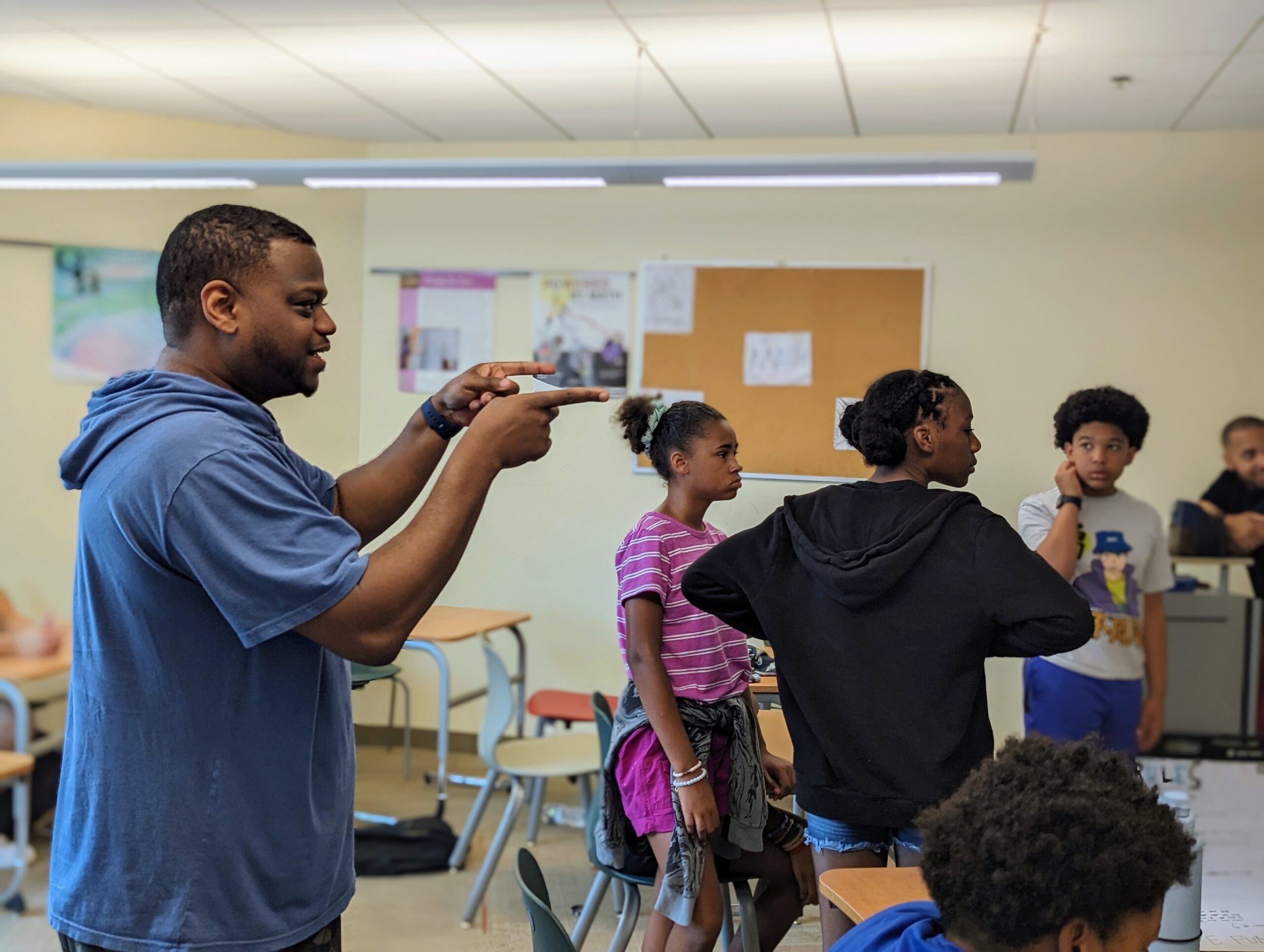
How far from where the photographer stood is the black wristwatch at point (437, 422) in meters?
1.30

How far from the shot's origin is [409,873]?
3203mm

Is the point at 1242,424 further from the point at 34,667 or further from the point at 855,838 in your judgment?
the point at 34,667

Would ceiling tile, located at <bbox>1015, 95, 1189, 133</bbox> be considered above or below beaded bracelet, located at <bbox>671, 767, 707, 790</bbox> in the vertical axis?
above

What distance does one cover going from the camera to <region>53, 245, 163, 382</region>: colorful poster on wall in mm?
3090

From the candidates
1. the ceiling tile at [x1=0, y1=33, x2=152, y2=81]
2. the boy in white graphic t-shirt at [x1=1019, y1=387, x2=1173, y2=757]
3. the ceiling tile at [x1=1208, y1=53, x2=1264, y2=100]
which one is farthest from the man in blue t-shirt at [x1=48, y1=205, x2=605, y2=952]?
the ceiling tile at [x1=1208, y1=53, x2=1264, y2=100]

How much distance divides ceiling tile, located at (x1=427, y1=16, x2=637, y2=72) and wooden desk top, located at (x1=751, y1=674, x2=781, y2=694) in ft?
7.12

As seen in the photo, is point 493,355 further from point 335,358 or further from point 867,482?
point 867,482

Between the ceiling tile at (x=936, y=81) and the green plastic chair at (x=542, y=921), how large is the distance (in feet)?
9.49

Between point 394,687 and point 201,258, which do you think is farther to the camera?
point 394,687

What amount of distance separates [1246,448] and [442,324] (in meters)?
1.96

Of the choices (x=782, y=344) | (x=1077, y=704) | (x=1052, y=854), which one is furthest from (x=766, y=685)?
(x=782, y=344)

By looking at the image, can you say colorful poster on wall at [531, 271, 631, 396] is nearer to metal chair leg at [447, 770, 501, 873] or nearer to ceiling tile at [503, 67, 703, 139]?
metal chair leg at [447, 770, 501, 873]

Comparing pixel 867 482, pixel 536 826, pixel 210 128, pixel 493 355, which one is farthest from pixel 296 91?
pixel 867 482

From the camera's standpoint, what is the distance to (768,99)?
154 inches
